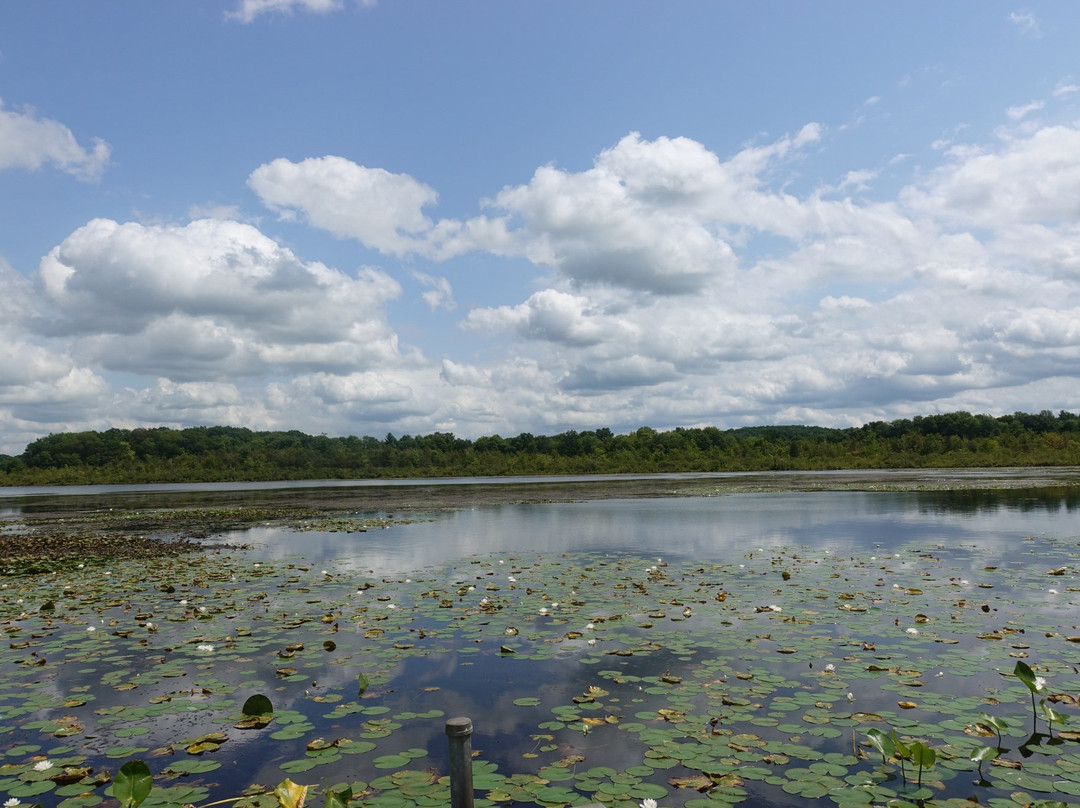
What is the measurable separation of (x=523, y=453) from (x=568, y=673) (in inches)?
5487

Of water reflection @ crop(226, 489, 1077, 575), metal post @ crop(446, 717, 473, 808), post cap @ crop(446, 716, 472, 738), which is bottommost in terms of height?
water reflection @ crop(226, 489, 1077, 575)

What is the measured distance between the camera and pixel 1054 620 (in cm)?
1073

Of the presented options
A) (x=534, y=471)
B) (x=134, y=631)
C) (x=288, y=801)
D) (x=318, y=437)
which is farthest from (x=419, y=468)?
(x=288, y=801)

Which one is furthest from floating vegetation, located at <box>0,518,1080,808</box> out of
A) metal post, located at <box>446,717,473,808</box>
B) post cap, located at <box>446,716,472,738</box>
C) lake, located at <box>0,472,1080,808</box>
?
post cap, located at <box>446,716,472,738</box>

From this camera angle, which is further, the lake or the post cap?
the lake

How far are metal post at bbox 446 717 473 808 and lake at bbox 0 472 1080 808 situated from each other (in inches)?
55.0

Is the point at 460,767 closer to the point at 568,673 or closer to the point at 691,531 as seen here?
the point at 568,673

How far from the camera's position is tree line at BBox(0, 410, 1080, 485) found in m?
119

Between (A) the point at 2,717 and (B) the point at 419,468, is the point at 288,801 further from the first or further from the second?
(B) the point at 419,468

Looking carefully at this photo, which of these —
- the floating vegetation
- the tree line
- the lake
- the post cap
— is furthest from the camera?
the tree line

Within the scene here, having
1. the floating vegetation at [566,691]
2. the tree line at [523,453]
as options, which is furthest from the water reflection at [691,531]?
the tree line at [523,453]

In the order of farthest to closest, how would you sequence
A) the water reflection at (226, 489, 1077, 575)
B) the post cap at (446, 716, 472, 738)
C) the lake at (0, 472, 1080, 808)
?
the water reflection at (226, 489, 1077, 575) < the lake at (0, 472, 1080, 808) < the post cap at (446, 716, 472, 738)

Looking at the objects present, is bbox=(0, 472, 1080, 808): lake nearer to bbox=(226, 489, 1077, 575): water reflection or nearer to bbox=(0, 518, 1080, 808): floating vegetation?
bbox=(0, 518, 1080, 808): floating vegetation

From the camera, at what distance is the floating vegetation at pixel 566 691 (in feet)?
19.1
